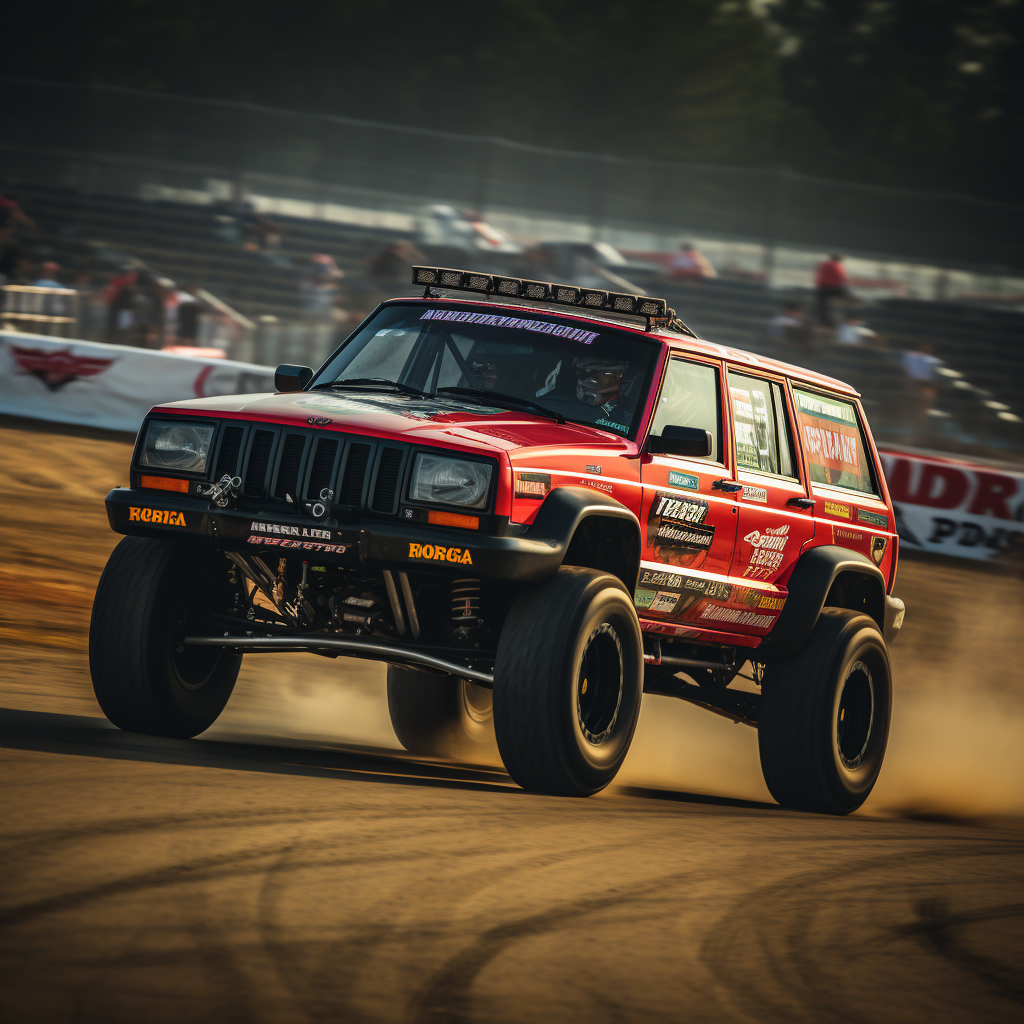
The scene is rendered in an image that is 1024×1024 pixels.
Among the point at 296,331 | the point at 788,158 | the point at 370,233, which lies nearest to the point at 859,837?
the point at 296,331

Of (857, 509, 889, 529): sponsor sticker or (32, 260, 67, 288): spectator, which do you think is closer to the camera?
(857, 509, 889, 529): sponsor sticker

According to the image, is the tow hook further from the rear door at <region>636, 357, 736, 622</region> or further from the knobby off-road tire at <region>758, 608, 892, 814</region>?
the knobby off-road tire at <region>758, 608, 892, 814</region>

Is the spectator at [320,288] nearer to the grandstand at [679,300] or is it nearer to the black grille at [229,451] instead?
the grandstand at [679,300]

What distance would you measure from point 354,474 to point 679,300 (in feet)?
68.5

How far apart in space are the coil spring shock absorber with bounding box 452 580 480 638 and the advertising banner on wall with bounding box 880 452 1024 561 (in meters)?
13.1

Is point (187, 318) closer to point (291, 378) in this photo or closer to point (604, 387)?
point (291, 378)

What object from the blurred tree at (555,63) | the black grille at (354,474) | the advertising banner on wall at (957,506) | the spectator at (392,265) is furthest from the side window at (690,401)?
the blurred tree at (555,63)

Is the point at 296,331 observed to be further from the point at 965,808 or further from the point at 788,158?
the point at 788,158

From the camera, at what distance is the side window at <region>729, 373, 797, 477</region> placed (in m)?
7.82

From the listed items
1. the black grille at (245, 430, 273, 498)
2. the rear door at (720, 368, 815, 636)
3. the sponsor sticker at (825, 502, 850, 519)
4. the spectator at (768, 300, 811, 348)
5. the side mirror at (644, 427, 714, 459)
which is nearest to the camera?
the black grille at (245, 430, 273, 498)

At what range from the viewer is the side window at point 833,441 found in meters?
8.43

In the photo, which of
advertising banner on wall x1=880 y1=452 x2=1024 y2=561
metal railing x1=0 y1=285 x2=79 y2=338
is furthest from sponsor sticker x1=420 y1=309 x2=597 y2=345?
metal railing x1=0 y1=285 x2=79 y2=338

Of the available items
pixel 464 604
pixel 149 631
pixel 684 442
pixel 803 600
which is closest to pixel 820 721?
pixel 803 600

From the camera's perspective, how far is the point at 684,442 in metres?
6.82
